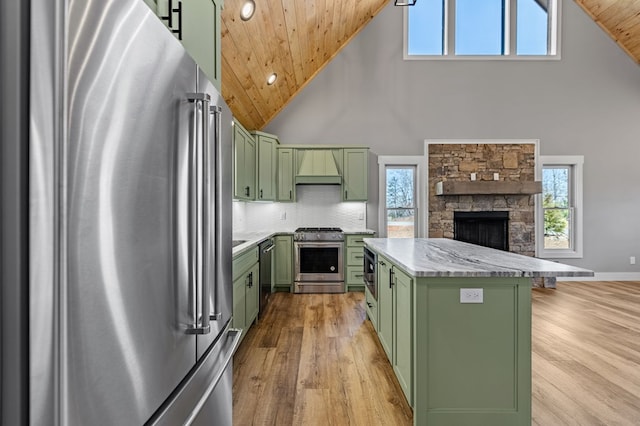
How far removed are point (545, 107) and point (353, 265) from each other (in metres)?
4.35

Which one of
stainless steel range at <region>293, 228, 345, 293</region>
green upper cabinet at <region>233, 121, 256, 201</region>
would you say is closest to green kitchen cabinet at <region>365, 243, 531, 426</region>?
green upper cabinet at <region>233, 121, 256, 201</region>

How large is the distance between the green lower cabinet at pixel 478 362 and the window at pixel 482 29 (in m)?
5.31

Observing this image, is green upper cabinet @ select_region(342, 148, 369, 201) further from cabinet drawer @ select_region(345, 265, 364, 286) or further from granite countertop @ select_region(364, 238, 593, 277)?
granite countertop @ select_region(364, 238, 593, 277)

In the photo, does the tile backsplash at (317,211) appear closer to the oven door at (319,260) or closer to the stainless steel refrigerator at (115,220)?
Result: the oven door at (319,260)

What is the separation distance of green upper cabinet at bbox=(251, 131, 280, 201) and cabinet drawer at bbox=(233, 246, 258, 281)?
143 cm

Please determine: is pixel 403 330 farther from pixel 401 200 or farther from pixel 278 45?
pixel 401 200

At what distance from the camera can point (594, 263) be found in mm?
5938

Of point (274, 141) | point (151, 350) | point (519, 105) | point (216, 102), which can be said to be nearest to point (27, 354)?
point (151, 350)

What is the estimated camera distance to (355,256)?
16.9 ft

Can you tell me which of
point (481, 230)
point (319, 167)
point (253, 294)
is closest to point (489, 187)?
point (481, 230)

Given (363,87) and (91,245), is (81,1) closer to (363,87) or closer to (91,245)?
(91,245)

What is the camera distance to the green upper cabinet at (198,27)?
120cm

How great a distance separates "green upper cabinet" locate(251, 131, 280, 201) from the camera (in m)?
4.97

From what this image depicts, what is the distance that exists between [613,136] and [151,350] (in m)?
7.71
